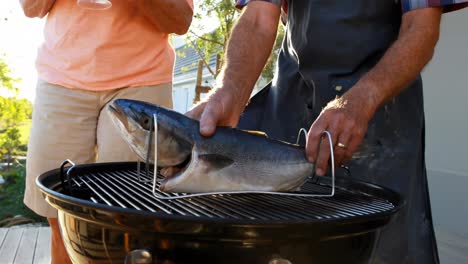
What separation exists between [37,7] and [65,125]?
0.60 meters

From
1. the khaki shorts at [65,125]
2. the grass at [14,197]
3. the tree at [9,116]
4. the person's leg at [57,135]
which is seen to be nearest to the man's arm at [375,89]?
the khaki shorts at [65,125]

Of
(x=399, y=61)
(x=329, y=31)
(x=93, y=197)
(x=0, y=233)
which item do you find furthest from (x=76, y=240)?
(x=0, y=233)

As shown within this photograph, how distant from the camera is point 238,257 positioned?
38.6 inches

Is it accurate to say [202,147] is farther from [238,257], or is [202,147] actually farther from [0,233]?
[0,233]

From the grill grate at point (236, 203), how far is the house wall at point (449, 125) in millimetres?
3748

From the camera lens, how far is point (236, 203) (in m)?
1.26

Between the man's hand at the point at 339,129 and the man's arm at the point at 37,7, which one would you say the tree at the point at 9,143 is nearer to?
the man's arm at the point at 37,7

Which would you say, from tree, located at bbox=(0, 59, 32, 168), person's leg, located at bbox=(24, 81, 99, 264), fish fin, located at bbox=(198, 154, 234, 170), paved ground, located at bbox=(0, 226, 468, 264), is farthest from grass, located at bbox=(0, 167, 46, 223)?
fish fin, located at bbox=(198, 154, 234, 170)

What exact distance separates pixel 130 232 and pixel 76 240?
20cm

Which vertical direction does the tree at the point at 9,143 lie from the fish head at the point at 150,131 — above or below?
below

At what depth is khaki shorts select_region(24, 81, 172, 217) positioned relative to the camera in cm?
221

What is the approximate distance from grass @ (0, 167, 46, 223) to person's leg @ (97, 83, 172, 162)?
4.69 meters

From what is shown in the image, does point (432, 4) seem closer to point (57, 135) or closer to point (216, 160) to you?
point (216, 160)

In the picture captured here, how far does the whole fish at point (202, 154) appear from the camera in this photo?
1.12 meters
